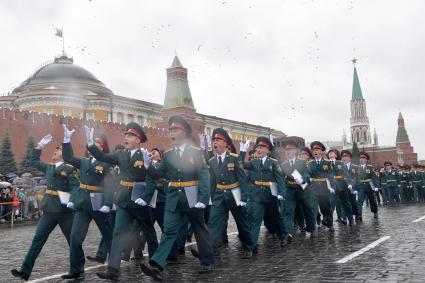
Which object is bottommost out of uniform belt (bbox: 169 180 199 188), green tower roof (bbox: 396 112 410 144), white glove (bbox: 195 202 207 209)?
white glove (bbox: 195 202 207 209)

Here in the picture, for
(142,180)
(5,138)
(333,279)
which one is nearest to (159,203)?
(142,180)

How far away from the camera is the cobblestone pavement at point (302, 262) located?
6016 millimetres

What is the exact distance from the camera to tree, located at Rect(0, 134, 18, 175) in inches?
1387

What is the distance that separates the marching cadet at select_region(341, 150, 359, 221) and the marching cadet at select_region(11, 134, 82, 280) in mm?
7516

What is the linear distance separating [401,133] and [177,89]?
103752 mm

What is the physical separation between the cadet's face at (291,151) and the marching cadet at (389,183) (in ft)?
42.6

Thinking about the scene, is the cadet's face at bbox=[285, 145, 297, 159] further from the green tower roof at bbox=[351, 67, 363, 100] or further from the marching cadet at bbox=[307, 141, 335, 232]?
the green tower roof at bbox=[351, 67, 363, 100]

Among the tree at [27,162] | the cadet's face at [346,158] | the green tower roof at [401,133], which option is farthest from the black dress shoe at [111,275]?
the green tower roof at [401,133]

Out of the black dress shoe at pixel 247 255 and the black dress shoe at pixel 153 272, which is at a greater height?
the black dress shoe at pixel 153 272

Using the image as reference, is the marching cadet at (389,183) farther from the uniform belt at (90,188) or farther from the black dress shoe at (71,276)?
the black dress shoe at (71,276)

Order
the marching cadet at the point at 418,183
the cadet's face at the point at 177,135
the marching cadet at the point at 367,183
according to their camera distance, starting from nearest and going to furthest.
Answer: the cadet's face at the point at 177,135 < the marching cadet at the point at 367,183 < the marching cadet at the point at 418,183

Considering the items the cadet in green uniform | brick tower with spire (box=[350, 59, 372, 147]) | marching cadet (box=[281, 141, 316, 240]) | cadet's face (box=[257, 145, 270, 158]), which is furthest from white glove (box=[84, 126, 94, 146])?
brick tower with spire (box=[350, 59, 372, 147])

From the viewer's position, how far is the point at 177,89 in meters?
58.2

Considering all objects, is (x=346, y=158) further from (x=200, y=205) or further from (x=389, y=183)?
(x=389, y=183)
